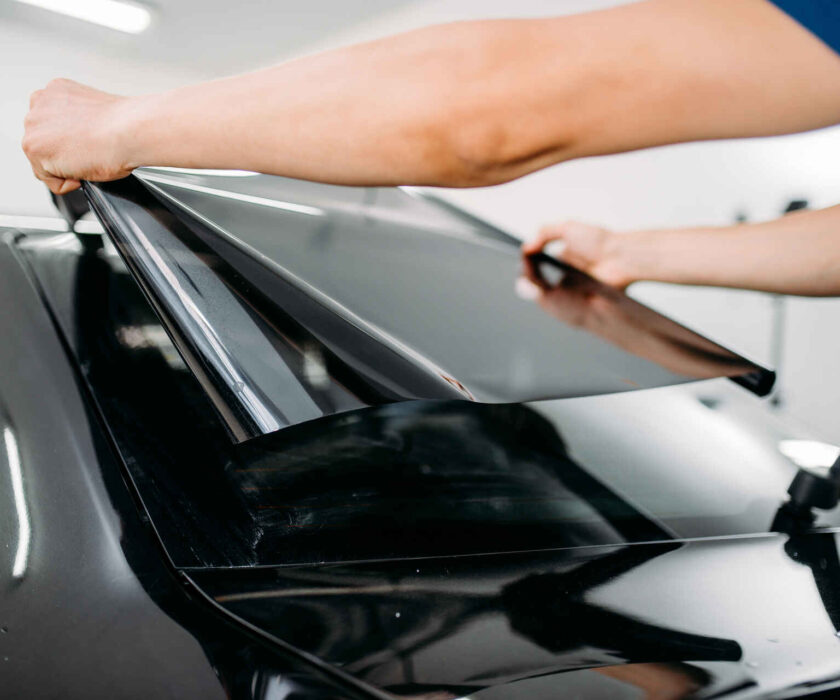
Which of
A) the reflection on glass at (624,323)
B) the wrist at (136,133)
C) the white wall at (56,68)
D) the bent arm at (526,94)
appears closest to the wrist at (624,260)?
the reflection on glass at (624,323)

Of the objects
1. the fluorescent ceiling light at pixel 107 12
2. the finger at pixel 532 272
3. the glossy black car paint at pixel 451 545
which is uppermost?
the fluorescent ceiling light at pixel 107 12

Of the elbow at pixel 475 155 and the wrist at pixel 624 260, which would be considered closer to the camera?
the elbow at pixel 475 155

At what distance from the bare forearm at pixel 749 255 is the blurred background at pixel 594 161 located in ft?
8.26

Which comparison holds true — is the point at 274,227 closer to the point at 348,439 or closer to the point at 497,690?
the point at 348,439

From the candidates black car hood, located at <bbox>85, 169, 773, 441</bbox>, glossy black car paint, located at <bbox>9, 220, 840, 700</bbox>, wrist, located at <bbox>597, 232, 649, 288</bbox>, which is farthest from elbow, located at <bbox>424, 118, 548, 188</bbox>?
wrist, located at <bbox>597, 232, 649, 288</bbox>

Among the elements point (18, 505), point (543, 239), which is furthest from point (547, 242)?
point (18, 505)

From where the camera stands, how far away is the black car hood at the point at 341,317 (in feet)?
1.36

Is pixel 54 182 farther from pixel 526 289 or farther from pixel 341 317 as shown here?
pixel 526 289

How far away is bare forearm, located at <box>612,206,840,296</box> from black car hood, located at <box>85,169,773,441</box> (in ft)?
0.72

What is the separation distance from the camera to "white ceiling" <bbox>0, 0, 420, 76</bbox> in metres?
3.22

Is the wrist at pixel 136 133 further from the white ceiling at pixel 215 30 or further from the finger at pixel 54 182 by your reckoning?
the white ceiling at pixel 215 30

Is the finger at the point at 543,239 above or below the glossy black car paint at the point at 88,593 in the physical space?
above

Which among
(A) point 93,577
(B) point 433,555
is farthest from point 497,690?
(A) point 93,577

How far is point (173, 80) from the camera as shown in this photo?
3.48m
